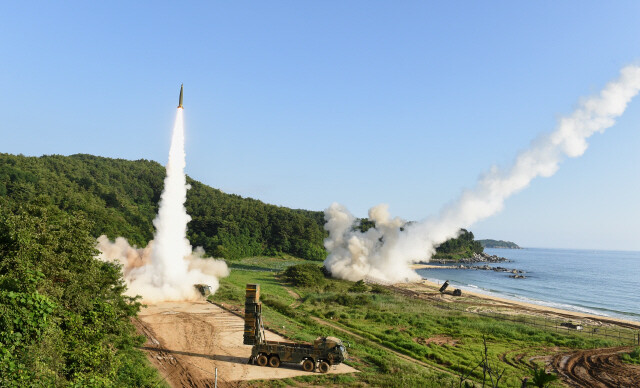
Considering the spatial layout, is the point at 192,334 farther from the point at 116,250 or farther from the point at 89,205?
the point at 89,205

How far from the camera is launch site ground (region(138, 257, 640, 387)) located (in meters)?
23.4

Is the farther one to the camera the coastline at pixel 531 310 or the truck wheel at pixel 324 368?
the coastline at pixel 531 310

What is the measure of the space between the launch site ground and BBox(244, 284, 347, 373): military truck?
0.57 metres

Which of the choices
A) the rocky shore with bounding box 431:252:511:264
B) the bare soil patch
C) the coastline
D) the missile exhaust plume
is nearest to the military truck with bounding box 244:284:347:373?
the bare soil patch

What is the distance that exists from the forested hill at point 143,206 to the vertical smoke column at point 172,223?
47003 millimetres

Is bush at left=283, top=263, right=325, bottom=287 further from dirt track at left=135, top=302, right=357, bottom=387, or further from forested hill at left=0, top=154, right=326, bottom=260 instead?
forested hill at left=0, top=154, right=326, bottom=260

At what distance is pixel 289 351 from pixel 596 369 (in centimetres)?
2335

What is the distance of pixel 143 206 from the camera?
138 metres

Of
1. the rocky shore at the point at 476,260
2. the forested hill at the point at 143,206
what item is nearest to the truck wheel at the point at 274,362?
the forested hill at the point at 143,206

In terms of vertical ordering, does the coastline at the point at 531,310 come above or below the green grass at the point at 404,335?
below

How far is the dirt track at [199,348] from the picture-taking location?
22578 millimetres

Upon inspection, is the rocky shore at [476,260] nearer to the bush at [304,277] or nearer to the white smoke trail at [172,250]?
the bush at [304,277]

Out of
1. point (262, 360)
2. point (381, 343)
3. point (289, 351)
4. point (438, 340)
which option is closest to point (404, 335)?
point (438, 340)

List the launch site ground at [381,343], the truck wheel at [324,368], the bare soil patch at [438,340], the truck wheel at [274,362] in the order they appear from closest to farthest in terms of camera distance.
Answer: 1. the launch site ground at [381,343]
2. the truck wheel at [324,368]
3. the truck wheel at [274,362]
4. the bare soil patch at [438,340]
